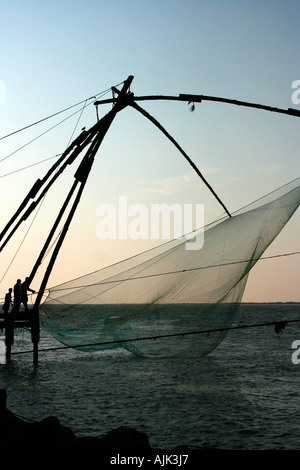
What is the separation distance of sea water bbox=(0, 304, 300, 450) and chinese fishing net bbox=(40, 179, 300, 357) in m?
2.02

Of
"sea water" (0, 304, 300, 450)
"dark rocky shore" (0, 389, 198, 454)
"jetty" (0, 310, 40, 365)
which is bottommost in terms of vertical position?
"sea water" (0, 304, 300, 450)

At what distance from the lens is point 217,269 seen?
7734 mm

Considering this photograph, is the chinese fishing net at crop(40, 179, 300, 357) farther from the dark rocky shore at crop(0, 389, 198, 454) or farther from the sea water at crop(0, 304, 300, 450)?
the sea water at crop(0, 304, 300, 450)

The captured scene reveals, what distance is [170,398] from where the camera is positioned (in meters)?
12.6

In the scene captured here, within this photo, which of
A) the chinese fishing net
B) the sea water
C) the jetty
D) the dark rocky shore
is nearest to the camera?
the dark rocky shore

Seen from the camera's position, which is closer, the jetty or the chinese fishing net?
the chinese fishing net

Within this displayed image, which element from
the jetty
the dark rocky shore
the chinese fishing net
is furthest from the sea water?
the dark rocky shore

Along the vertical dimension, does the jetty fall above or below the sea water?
above

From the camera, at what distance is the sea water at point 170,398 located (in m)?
9.22

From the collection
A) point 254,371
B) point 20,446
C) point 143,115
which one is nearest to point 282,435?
point 20,446

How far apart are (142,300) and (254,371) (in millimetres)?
11701

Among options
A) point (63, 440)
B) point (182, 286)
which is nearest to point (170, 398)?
point (182, 286)

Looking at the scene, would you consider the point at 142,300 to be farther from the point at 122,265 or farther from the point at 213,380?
the point at 213,380

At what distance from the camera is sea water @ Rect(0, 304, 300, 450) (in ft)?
30.3
